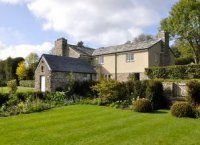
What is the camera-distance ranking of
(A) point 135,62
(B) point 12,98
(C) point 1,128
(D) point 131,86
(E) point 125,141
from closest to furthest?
(E) point 125,141, (C) point 1,128, (B) point 12,98, (D) point 131,86, (A) point 135,62

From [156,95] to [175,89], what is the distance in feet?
10.5

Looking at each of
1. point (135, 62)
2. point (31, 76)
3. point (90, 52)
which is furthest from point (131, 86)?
point (31, 76)

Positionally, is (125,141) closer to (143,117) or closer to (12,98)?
(143,117)

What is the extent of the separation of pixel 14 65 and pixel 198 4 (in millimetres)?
44120

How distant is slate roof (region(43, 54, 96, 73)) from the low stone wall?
53.1 ft

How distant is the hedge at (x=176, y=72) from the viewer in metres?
33.2

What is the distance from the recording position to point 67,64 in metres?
40.9

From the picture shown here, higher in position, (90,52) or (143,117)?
(90,52)

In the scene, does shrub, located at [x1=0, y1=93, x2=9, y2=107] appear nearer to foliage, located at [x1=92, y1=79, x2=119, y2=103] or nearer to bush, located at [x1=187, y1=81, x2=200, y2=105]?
foliage, located at [x1=92, y1=79, x2=119, y2=103]

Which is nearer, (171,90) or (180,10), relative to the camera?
(171,90)

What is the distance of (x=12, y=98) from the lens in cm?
2602

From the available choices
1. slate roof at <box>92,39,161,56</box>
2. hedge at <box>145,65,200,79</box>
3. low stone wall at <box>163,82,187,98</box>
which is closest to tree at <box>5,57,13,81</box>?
slate roof at <box>92,39,161,56</box>

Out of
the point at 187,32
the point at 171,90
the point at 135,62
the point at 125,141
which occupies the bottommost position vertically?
the point at 125,141

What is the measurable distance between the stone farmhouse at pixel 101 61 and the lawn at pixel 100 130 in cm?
2015
